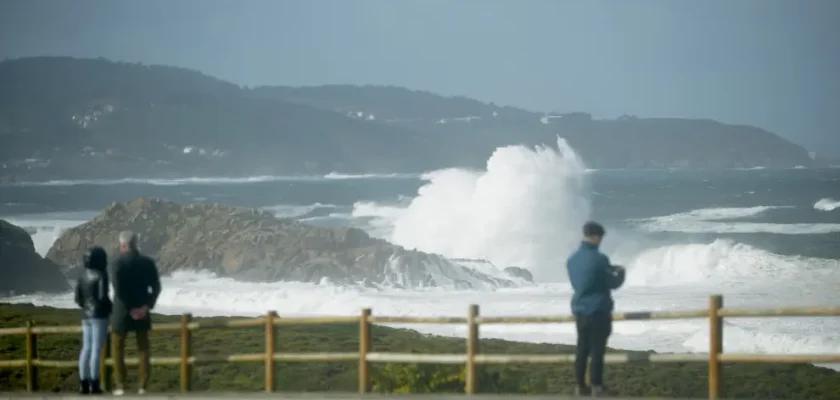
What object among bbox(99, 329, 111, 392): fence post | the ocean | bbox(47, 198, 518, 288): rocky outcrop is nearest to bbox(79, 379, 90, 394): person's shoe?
bbox(99, 329, 111, 392): fence post

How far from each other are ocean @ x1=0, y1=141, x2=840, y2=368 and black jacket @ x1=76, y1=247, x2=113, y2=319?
1631 cm

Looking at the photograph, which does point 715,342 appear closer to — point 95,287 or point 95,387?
point 95,287

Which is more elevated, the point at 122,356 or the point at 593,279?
the point at 593,279

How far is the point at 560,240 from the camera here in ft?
210

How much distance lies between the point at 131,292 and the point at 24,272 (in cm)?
3287

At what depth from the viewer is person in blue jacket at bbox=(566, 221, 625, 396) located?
1172 cm

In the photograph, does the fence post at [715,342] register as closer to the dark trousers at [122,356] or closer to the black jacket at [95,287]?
the dark trousers at [122,356]

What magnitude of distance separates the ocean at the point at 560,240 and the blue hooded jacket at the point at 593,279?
51.6ft

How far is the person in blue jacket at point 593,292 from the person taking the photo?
38.4 ft

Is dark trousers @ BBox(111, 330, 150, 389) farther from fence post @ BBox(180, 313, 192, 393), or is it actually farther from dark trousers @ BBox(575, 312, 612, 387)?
dark trousers @ BBox(575, 312, 612, 387)

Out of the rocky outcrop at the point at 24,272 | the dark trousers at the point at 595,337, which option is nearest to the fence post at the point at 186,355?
the dark trousers at the point at 595,337

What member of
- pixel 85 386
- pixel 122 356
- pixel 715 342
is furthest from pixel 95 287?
pixel 715 342

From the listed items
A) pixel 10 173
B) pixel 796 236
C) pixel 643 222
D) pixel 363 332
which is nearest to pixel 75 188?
pixel 10 173

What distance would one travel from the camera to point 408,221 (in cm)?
7281
